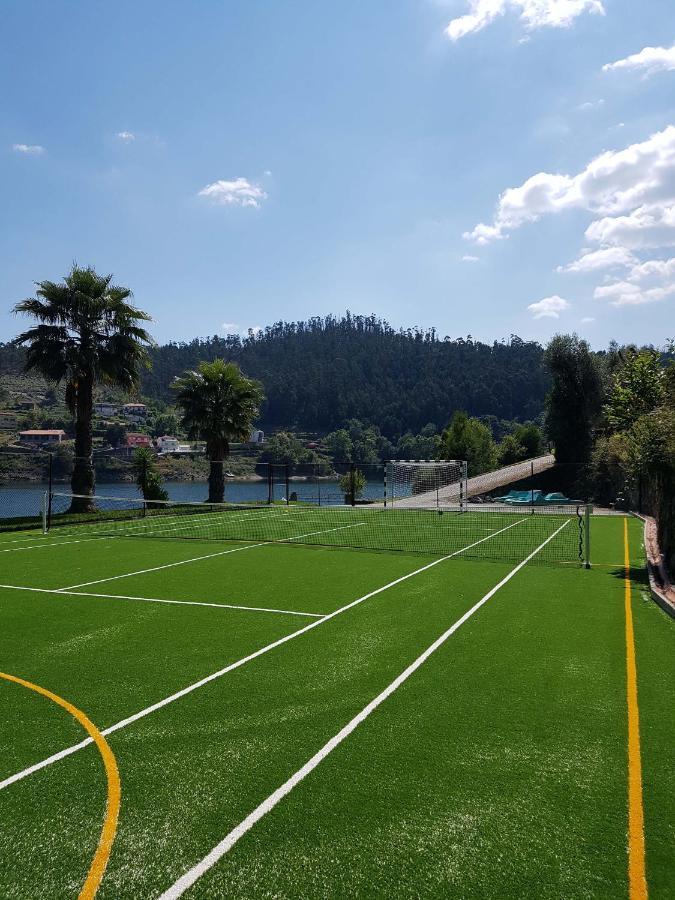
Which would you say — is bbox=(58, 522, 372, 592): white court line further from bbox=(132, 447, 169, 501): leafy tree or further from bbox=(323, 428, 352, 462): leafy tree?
bbox=(323, 428, 352, 462): leafy tree

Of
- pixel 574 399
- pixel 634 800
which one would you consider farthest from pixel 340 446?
pixel 634 800

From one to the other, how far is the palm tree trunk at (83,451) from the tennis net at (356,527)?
525 millimetres

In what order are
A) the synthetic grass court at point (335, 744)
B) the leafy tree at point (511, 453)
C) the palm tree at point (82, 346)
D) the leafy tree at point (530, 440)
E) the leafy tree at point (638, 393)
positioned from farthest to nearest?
1. the leafy tree at point (530, 440)
2. the leafy tree at point (511, 453)
3. the palm tree at point (82, 346)
4. the leafy tree at point (638, 393)
5. the synthetic grass court at point (335, 744)

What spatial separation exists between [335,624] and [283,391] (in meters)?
169

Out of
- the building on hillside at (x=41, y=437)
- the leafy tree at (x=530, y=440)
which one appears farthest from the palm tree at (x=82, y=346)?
the building on hillside at (x=41, y=437)

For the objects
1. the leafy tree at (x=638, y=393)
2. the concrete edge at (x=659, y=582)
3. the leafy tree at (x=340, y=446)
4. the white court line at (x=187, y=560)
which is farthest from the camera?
the leafy tree at (x=340, y=446)

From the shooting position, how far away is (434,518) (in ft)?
105

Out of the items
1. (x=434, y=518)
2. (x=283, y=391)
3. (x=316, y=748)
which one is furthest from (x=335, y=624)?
(x=283, y=391)

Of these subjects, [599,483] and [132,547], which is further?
[599,483]

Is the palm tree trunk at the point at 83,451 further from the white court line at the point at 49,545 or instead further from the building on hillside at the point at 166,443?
the building on hillside at the point at 166,443

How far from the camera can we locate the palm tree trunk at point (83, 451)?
99.1ft

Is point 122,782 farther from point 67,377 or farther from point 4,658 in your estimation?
point 67,377

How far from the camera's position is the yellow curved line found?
13.6 ft

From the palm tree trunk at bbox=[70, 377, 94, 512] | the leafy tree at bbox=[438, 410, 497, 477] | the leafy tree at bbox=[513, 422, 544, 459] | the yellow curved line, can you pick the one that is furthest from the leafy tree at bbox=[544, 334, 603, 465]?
the yellow curved line
